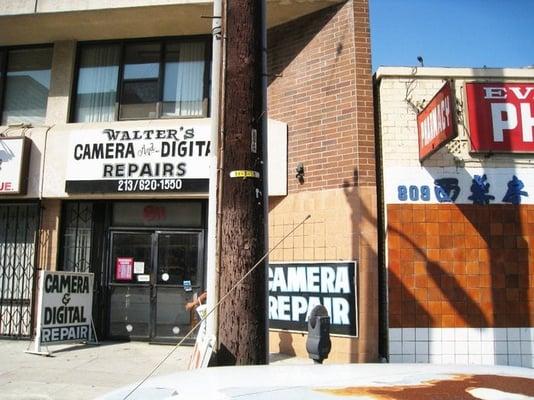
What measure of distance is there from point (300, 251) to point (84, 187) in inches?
166

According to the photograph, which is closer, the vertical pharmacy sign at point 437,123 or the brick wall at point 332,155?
the vertical pharmacy sign at point 437,123

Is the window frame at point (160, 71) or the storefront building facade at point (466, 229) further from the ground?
the window frame at point (160, 71)

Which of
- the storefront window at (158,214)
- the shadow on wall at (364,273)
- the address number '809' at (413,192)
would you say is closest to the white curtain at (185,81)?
the storefront window at (158,214)

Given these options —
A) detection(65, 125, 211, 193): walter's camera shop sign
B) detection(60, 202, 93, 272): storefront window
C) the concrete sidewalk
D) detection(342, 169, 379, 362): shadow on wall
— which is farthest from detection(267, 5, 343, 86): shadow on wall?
the concrete sidewalk

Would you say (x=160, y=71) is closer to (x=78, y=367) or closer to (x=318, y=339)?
(x=78, y=367)

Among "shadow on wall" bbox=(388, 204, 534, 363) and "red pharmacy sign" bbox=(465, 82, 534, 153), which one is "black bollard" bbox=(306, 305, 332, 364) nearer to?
"shadow on wall" bbox=(388, 204, 534, 363)

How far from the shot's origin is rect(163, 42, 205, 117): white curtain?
1066 cm

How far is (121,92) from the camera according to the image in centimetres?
1094

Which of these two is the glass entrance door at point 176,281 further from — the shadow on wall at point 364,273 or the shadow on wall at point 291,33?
the shadow on wall at point 291,33

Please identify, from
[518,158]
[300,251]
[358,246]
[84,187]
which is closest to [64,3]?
[84,187]

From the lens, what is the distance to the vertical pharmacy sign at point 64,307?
8.97m

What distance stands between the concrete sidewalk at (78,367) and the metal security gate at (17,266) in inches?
15.7

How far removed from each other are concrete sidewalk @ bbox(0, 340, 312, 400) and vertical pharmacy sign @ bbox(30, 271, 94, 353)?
0.27 meters

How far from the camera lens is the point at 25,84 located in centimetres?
1148
